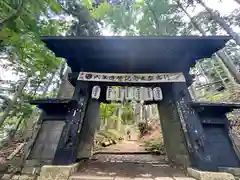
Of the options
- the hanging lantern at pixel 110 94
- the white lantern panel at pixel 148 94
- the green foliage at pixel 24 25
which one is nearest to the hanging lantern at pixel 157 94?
the white lantern panel at pixel 148 94

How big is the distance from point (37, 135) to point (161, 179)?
3.01m

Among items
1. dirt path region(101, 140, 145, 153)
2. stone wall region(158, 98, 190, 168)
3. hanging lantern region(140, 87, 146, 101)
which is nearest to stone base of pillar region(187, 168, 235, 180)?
stone wall region(158, 98, 190, 168)

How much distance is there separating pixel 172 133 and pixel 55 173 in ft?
10.2

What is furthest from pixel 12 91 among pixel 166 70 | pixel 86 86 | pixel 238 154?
pixel 238 154

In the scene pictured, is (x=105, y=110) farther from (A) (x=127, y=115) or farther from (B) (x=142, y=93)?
(B) (x=142, y=93)

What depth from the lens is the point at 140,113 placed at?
1892cm

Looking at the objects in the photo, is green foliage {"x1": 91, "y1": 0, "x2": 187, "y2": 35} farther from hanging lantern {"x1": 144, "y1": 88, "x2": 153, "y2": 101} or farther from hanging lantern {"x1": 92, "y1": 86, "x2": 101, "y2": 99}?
hanging lantern {"x1": 92, "y1": 86, "x2": 101, "y2": 99}

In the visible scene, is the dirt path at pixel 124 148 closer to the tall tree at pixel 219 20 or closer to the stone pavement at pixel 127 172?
the stone pavement at pixel 127 172

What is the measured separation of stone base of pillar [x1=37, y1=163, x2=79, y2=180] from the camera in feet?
9.62

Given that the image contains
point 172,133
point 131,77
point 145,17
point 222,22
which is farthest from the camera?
point 145,17

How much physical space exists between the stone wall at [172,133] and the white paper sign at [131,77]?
0.65 m

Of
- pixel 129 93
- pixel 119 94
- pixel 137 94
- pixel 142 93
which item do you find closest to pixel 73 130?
pixel 119 94

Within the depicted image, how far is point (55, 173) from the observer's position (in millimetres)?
2998

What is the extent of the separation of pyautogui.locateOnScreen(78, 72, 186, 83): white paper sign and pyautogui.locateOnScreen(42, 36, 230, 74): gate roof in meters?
0.20
